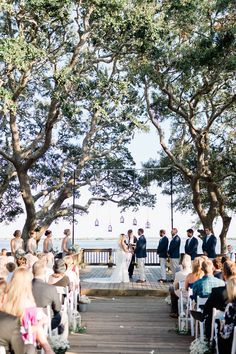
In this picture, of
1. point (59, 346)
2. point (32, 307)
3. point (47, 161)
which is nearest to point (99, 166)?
point (47, 161)

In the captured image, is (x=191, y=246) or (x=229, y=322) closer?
(x=229, y=322)

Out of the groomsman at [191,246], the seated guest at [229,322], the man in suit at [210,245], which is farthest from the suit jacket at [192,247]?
the seated guest at [229,322]

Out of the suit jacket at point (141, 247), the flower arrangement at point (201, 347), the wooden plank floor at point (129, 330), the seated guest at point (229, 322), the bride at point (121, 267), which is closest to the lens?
the seated guest at point (229, 322)

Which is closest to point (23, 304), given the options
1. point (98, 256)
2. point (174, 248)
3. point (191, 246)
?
point (191, 246)

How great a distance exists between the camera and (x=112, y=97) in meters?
15.5

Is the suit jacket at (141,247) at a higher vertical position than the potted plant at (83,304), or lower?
higher

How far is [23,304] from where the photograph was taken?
4309 mm

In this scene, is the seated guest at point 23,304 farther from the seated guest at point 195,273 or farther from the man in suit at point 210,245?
the man in suit at point 210,245

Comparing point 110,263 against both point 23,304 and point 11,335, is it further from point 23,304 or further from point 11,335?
point 11,335

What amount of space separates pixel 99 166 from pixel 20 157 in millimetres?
4819

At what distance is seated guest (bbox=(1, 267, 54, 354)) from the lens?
4.25m

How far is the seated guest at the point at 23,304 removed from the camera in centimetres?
425

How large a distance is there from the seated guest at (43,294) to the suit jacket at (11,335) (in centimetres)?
225

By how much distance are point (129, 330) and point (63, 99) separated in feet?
26.2
